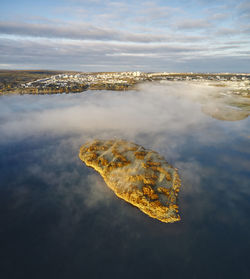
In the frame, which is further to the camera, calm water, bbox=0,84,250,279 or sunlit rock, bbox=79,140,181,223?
sunlit rock, bbox=79,140,181,223

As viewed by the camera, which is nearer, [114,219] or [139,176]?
[114,219]

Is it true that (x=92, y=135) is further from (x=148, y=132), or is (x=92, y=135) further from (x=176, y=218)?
(x=176, y=218)

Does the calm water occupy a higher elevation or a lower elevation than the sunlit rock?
lower

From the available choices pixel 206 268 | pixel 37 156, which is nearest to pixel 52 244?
pixel 206 268

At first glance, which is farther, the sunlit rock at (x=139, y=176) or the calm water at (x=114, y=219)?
the sunlit rock at (x=139, y=176)
